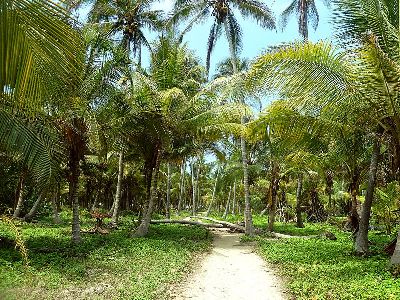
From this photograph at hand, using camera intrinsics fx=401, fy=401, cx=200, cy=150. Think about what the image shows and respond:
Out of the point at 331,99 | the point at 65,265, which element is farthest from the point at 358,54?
the point at 65,265

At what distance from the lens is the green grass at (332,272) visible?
7117 millimetres

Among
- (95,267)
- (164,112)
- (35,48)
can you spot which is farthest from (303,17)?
(35,48)

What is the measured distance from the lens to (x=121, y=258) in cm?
1045

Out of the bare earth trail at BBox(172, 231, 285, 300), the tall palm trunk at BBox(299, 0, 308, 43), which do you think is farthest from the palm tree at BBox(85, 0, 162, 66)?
the bare earth trail at BBox(172, 231, 285, 300)

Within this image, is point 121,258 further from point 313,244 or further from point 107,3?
point 107,3

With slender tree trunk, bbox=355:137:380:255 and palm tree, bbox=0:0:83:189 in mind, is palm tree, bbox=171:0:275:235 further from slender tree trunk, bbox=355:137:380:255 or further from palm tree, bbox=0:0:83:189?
palm tree, bbox=0:0:83:189

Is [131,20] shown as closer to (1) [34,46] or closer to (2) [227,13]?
(2) [227,13]

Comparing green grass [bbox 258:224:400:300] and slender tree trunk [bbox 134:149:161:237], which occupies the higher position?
slender tree trunk [bbox 134:149:161:237]

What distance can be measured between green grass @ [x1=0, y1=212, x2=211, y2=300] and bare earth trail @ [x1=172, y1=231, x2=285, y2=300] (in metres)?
0.47

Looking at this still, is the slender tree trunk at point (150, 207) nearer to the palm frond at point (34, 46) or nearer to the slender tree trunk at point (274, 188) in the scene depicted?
the slender tree trunk at point (274, 188)

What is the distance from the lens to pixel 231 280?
9086 millimetres

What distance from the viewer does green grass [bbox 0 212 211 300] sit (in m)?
7.44

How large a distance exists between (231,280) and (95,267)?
3.22 m

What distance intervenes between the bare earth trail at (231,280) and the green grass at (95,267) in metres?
0.47
